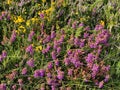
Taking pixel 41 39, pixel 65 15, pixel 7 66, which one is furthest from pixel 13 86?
pixel 65 15

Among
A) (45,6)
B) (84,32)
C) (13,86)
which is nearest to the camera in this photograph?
(13,86)

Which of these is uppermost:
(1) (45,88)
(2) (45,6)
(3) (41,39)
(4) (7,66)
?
(2) (45,6)

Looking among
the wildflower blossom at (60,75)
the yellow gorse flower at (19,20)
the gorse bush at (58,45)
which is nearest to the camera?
the wildflower blossom at (60,75)

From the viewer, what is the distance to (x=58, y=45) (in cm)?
332

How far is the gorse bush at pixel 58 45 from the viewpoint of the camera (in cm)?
314

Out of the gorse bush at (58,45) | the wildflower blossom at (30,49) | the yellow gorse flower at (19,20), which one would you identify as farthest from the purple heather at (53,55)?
the yellow gorse flower at (19,20)

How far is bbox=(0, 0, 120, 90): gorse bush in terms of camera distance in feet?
10.3

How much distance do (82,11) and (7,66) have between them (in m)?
1.17

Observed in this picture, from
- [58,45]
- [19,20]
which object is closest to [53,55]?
[58,45]

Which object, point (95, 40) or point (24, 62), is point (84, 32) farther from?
point (24, 62)

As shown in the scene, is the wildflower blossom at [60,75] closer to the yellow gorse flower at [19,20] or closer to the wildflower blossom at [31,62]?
the wildflower blossom at [31,62]

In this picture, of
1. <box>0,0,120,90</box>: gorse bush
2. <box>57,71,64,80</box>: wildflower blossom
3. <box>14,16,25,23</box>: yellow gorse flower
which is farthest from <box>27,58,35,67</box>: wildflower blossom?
<box>14,16,25,23</box>: yellow gorse flower

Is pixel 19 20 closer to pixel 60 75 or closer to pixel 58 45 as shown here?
pixel 58 45

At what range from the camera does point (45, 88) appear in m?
3.12
